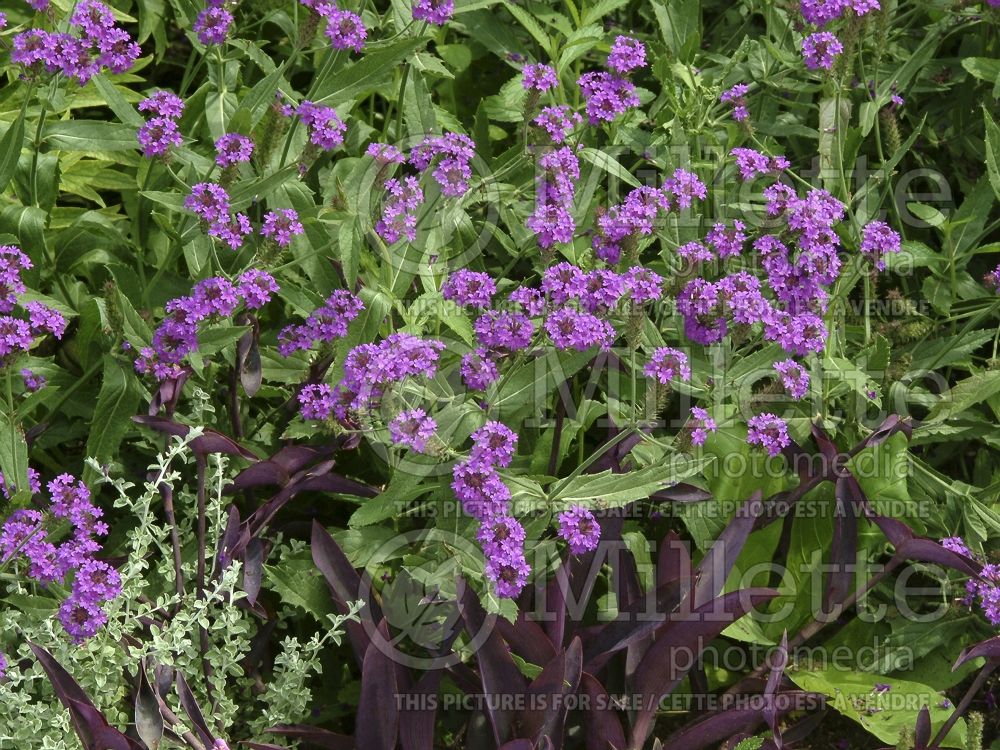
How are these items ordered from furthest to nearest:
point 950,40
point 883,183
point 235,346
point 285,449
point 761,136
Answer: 1. point 950,40
2. point 761,136
3. point 883,183
4. point 235,346
5. point 285,449

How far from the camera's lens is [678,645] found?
2883 millimetres

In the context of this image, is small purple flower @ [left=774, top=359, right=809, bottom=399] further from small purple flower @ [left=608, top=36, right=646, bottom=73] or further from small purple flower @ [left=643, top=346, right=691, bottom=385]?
small purple flower @ [left=608, top=36, right=646, bottom=73]

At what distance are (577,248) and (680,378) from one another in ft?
1.96

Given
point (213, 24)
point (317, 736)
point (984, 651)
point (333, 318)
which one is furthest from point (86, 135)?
point (984, 651)

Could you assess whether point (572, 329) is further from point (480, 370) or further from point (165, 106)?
point (165, 106)

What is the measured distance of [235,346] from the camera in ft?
10.5

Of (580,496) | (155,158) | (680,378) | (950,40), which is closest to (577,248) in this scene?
(680,378)

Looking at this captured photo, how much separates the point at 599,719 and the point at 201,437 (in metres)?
1.12

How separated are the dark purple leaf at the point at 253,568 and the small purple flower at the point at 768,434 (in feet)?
3.92

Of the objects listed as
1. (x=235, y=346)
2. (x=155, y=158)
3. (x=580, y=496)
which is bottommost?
(x=580, y=496)

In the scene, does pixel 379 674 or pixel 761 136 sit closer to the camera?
pixel 379 674

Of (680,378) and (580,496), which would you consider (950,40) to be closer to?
(680,378)

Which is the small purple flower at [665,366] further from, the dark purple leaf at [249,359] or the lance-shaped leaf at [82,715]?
the lance-shaped leaf at [82,715]

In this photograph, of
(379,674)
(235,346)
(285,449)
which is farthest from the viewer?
(235,346)
